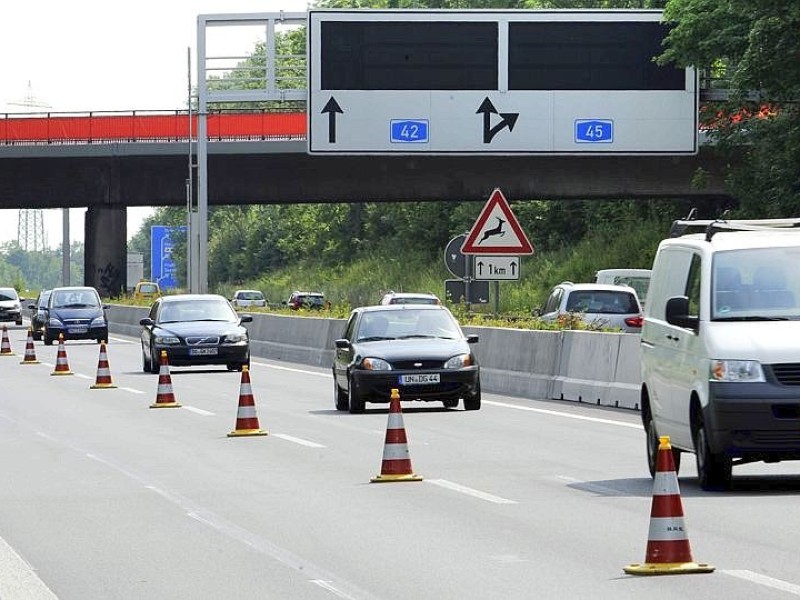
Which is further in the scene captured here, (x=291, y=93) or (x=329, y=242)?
(x=329, y=242)

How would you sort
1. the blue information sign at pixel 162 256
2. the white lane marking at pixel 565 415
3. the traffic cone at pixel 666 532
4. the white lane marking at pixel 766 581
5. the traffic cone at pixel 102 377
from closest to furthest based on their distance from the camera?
1. the white lane marking at pixel 766 581
2. the traffic cone at pixel 666 532
3. the white lane marking at pixel 565 415
4. the traffic cone at pixel 102 377
5. the blue information sign at pixel 162 256

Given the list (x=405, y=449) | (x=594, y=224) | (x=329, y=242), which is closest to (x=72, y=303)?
(x=594, y=224)

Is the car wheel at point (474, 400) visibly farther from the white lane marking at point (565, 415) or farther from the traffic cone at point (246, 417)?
the traffic cone at point (246, 417)

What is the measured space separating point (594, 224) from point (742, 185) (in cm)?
3182

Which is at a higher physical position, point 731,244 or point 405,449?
point 731,244

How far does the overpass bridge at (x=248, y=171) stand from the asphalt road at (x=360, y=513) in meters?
34.2

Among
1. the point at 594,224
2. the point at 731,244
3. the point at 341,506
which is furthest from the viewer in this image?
the point at 594,224

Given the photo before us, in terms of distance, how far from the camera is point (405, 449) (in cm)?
1616

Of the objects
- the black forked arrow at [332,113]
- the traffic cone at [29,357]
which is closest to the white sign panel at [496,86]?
the black forked arrow at [332,113]

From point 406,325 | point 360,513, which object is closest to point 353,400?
point 406,325

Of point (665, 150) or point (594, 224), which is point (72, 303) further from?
point (594, 224)

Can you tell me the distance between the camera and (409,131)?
48969 mm

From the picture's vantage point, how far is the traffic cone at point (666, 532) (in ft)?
33.2

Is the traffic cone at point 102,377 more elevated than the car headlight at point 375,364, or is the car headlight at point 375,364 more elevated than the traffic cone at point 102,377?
the car headlight at point 375,364
